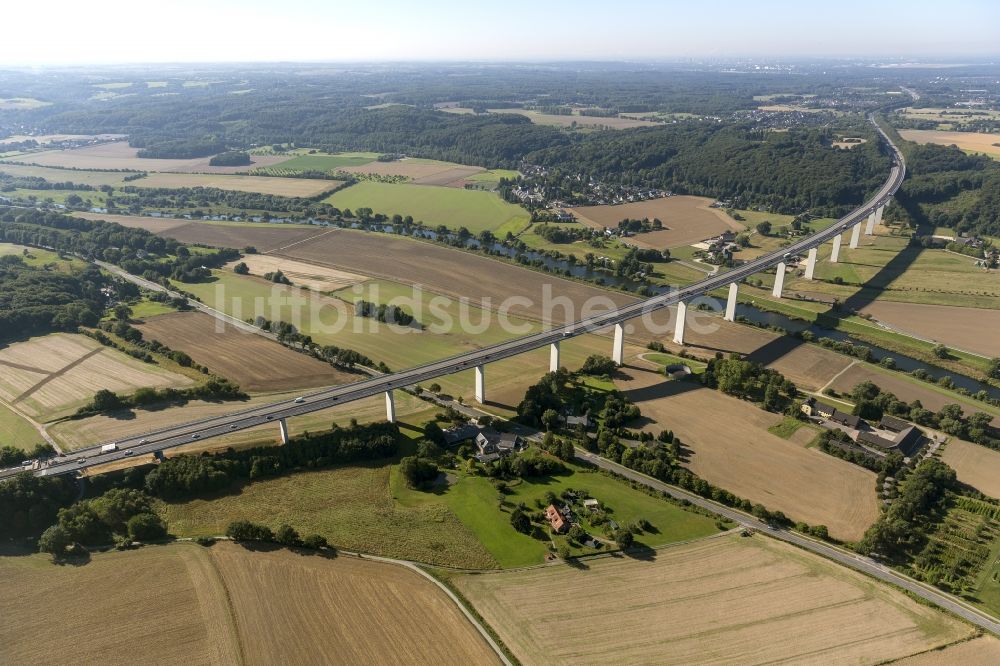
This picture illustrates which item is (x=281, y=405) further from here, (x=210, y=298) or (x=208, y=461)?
(x=210, y=298)

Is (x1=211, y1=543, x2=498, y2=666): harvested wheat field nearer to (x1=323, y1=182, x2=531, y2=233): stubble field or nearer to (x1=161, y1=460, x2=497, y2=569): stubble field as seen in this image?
(x1=161, y1=460, x2=497, y2=569): stubble field

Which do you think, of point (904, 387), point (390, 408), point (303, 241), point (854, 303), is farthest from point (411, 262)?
point (904, 387)

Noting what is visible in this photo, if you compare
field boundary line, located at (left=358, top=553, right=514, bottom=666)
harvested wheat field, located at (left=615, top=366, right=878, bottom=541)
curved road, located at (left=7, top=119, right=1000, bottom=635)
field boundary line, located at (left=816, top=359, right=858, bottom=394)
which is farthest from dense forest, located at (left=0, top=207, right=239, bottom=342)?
field boundary line, located at (left=816, top=359, right=858, bottom=394)

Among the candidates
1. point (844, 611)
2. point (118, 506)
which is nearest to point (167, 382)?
point (118, 506)

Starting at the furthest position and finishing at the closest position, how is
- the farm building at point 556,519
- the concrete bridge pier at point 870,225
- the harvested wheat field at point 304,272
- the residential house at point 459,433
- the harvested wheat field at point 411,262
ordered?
the concrete bridge pier at point 870,225 < the harvested wheat field at point 304,272 < the harvested wheat field at point 411,262 < the residential house at point 459,433 < the farm building at point 556,519

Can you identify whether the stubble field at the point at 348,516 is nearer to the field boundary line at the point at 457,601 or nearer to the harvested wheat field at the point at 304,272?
the field boundary line at the point at 457,601

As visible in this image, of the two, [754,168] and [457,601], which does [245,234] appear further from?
[754,168]

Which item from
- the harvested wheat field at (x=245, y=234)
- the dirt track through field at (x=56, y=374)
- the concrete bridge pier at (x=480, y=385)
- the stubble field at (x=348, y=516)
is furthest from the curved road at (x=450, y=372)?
the harvested wheat field at (x=245, y=234)

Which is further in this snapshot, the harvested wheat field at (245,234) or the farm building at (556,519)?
the harvested wheat field at (245,234)
